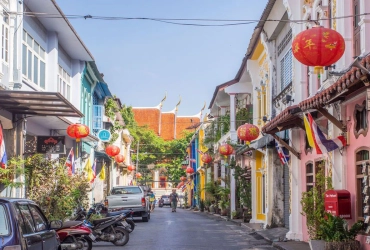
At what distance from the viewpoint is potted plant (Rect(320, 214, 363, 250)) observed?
40.8ft

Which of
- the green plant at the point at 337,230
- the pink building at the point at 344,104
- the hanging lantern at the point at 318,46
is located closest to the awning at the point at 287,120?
the pink building at the point at 344,104

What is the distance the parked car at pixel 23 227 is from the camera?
7461 millimetres

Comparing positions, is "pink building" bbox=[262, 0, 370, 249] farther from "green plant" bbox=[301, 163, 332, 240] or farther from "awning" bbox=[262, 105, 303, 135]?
"green plant" bbox=[301, 163, 332, 240]

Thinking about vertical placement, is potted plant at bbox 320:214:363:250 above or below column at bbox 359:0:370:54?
below

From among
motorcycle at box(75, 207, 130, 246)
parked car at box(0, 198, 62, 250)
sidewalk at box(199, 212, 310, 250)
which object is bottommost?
sidewalk at box(199, 212, 310, 250)

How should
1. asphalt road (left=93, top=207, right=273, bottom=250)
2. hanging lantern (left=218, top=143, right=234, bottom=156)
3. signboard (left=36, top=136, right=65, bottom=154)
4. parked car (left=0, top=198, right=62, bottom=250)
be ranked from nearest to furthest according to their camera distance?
parked car (left=0, top=198, right=62, bottom=250) < asphalt road (left=93, top=207, right=273, bottom=250) < signboard (left=36, top=136, right=65, bottom=154) < hanging lantern (left=218, top=143, right=234, bottom=156)

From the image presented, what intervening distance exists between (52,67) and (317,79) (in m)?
10.8

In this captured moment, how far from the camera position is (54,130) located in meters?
25.5

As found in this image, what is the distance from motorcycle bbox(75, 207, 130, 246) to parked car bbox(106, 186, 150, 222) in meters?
10.3

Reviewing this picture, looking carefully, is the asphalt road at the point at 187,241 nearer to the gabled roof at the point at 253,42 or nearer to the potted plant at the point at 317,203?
the potted plant at the point at 317,203

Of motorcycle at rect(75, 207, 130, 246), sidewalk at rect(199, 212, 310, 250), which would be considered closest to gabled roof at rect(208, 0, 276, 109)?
sidewalk at rect(199, 212, 310, 250)

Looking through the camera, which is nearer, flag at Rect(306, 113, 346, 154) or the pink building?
the pink building

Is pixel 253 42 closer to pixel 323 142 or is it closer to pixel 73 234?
pixel 323 142

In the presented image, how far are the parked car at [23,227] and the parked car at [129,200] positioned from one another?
718 inches
